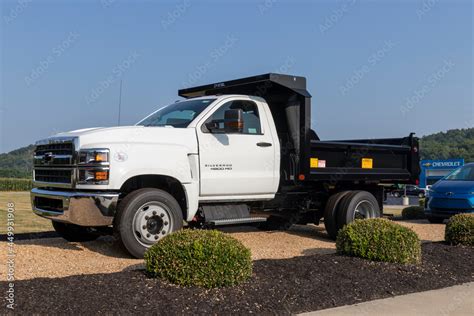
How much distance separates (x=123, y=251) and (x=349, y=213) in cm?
407

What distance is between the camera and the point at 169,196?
709 centimetres

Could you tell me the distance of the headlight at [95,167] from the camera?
21.8 feet

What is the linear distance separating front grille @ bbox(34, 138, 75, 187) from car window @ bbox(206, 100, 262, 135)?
2269 mm

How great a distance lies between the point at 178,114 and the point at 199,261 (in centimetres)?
345

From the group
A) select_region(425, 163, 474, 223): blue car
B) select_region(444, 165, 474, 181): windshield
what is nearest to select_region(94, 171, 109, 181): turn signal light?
select_region(425, 163, 474, 223): blue car

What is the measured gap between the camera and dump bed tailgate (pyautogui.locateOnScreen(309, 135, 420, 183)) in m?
9.10

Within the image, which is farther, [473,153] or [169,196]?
[473,153]

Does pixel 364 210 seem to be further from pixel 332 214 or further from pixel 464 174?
pixel 464 174

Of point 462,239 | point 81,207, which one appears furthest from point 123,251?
point 462,239

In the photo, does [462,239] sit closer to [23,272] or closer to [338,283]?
[338,283]

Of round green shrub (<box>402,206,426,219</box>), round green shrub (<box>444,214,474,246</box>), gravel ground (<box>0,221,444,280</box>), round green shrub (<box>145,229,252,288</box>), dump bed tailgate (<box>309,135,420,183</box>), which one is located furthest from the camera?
round green shrub (<box>402,206,426,219</box>)

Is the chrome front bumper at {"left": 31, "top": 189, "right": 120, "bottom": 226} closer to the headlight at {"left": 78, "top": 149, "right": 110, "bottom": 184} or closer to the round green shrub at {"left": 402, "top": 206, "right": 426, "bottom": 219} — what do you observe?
the headlight at {"left": 78, "top": 149, "right": 110, "bottom": 184}

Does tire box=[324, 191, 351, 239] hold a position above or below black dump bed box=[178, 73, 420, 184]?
below

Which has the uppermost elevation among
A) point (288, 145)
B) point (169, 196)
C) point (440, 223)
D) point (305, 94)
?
point (305, 94)
